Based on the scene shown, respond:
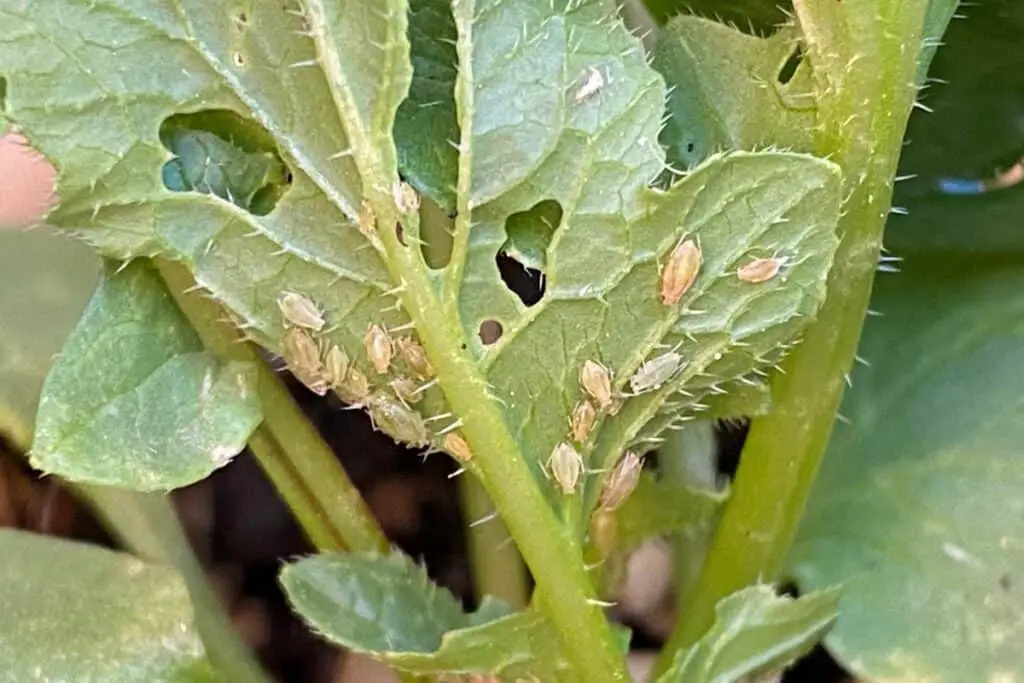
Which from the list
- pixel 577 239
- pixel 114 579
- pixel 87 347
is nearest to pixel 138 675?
pixel 114 579

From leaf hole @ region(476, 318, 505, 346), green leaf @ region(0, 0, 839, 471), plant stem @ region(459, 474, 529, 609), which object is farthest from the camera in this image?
plant stem @ region(459, 474, 529, 609)

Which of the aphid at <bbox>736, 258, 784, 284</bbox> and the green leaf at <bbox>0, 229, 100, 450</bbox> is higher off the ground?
the green leaf at <bbox>0, 229, 100, 450</bbox>

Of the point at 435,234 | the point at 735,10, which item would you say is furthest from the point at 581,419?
the point at 735,10

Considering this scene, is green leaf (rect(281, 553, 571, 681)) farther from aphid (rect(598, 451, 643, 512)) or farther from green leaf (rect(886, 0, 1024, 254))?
green leaf (rect(886, 0, 1024, 254))

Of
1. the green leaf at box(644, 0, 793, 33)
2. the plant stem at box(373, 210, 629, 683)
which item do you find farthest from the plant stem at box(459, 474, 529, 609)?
the green leaf at box(644, 0, 793, 33)

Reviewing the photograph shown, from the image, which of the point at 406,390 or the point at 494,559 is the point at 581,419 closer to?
the point at 406,390

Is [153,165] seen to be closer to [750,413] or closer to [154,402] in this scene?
[154,402]
